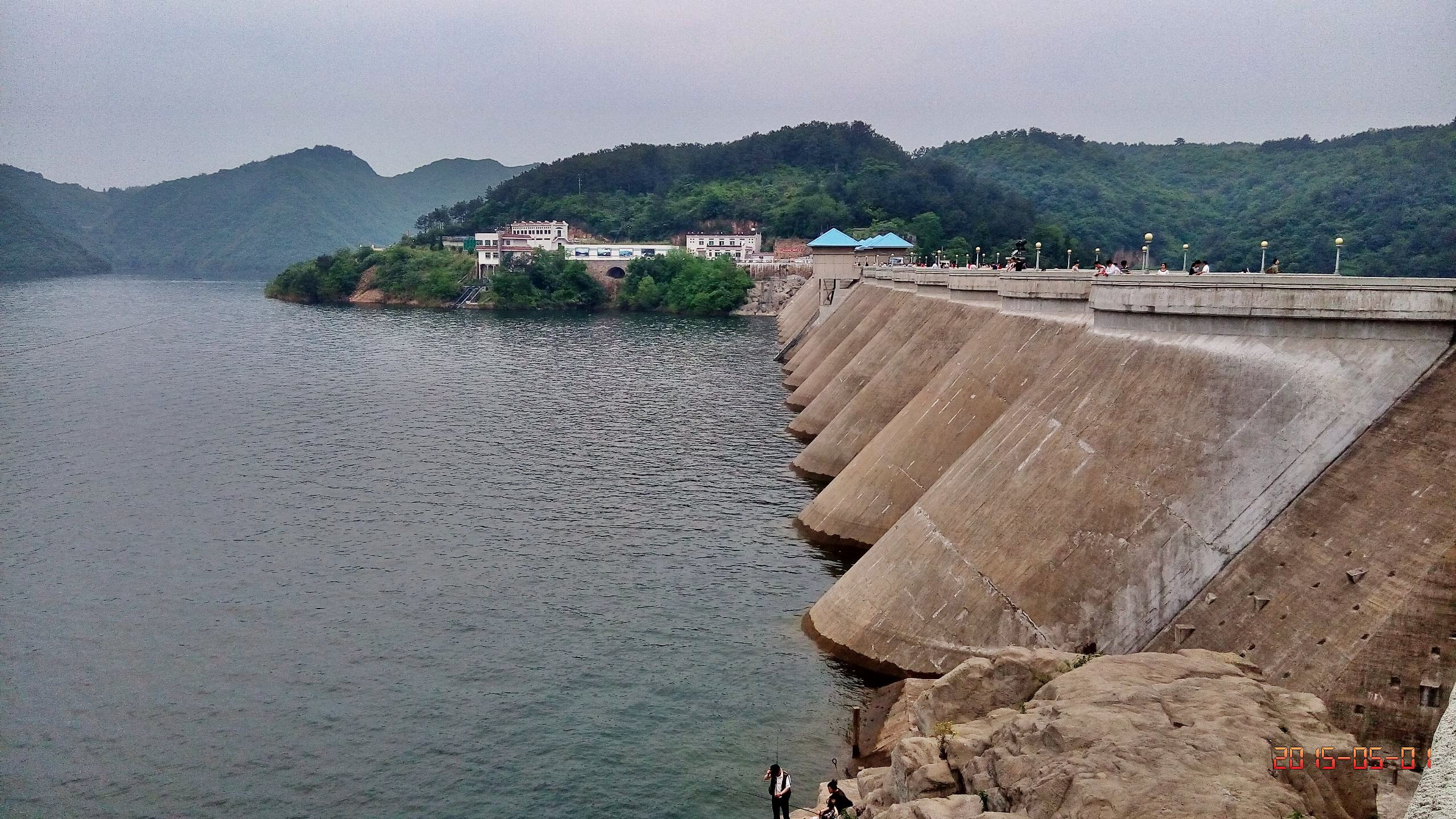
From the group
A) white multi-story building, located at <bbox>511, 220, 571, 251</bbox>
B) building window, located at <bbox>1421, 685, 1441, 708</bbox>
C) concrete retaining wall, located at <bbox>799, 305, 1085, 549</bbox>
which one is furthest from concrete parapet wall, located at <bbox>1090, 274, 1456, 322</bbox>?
white multi-story building, located at <bbox>511, 220, 571, 251</bbox>

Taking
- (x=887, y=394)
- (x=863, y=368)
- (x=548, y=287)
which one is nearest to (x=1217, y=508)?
(x=887, y=394)

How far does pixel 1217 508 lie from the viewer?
19.8 m

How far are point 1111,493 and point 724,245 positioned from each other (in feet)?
513

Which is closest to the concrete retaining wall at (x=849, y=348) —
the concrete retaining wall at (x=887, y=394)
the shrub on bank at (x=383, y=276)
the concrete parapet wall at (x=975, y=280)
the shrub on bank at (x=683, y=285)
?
the concrete parapet wall at (x=975, y=280)

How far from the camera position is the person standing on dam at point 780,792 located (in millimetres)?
17641

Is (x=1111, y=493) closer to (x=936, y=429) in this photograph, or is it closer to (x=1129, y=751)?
(x=1129, y=751)

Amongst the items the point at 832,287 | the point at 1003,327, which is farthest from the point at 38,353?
the point at 1003,327

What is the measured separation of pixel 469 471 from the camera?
44.6m

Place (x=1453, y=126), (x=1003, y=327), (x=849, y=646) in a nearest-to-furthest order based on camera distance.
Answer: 1. (x=849, y=646)
2. (x=1003, y=327)
3. (x=1453, y=126)

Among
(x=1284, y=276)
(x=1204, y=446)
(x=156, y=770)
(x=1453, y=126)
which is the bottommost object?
(x=156, y=770)

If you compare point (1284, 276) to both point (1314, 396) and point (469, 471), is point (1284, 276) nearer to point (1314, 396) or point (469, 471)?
point (1314, 396)

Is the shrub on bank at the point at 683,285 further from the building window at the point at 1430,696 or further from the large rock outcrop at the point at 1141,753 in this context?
the large rock outcrop at the point at 1141,753

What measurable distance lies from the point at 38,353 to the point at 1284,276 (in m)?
92.1

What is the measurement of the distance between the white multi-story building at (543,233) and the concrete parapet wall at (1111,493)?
6282 inches
